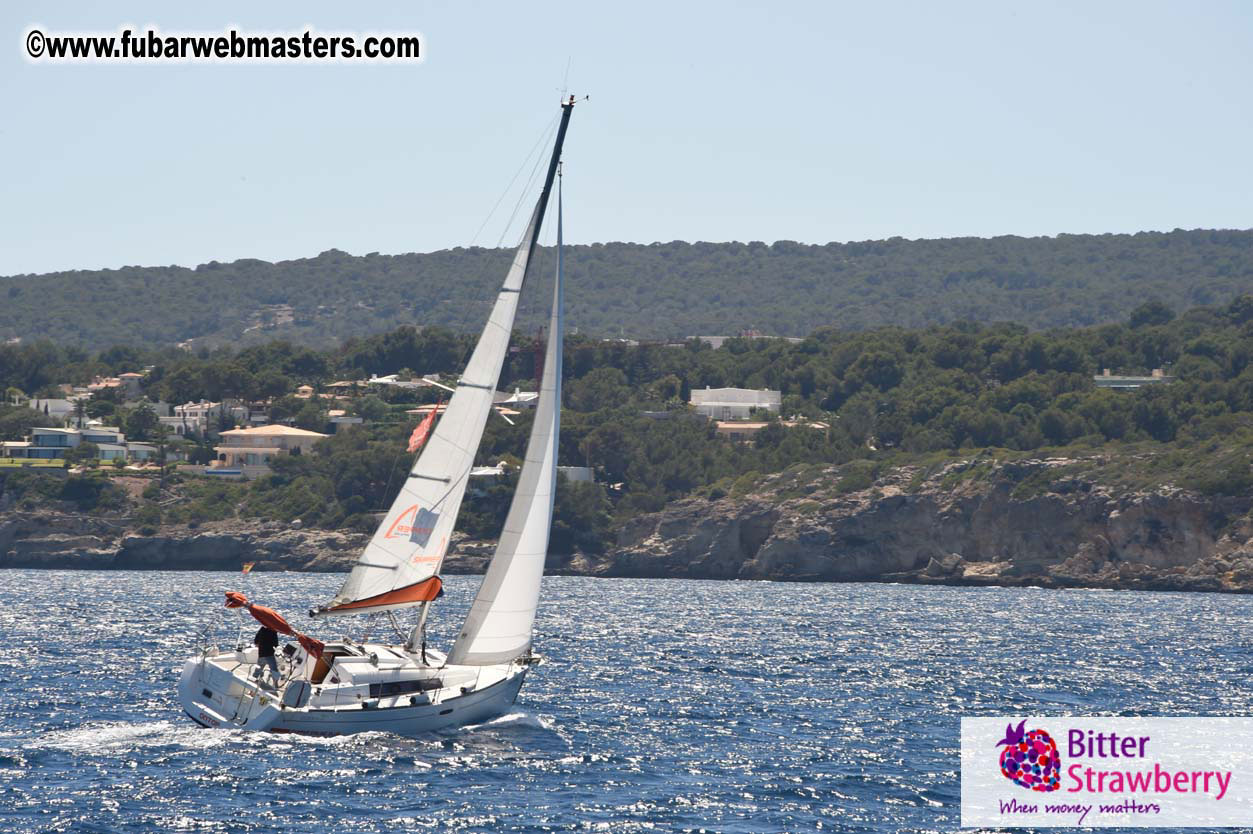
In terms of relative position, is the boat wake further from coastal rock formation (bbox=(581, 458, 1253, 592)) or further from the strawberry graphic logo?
coastal rock formation (bbox=(581, 458, 1253, 592))

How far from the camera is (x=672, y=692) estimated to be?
42.6m

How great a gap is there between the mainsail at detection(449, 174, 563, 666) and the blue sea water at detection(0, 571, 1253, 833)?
5.76ft

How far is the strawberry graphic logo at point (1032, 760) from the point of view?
3042cm

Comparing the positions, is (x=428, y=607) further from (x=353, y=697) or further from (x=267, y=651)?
(x=267, y=651)

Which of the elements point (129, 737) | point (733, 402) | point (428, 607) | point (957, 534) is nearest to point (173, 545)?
point (957, 534)

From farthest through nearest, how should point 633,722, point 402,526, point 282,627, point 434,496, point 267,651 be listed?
point 633,722, point 267,651, point 434,496, point 402,526, point 282,627

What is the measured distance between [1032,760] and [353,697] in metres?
13.3

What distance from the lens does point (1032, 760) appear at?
105ft

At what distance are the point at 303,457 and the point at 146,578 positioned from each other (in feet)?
84.5

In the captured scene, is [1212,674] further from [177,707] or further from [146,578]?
[146,578]

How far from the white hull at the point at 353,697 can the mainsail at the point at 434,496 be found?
4.52 ft

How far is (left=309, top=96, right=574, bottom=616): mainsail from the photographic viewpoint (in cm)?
3312

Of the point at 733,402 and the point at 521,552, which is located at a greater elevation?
the point at 733,402

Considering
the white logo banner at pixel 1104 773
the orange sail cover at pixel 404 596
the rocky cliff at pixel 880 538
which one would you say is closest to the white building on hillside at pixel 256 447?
the rocky cliff at pixel 880 538
